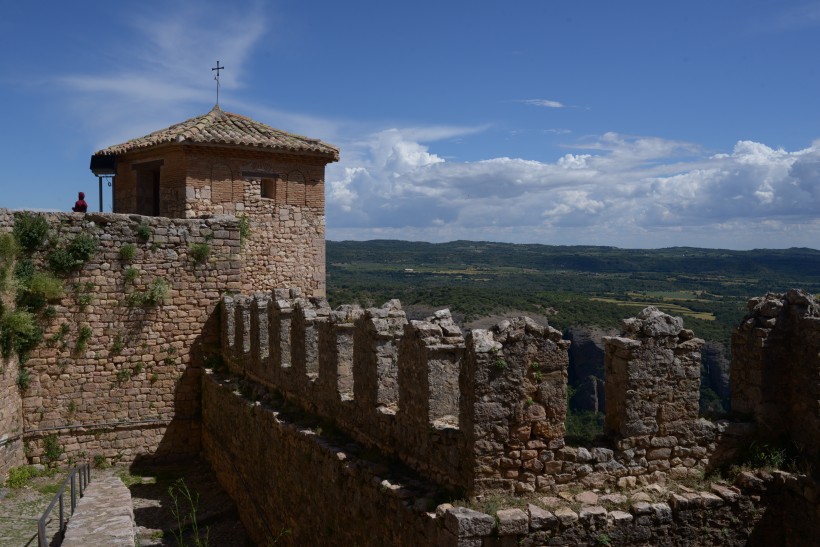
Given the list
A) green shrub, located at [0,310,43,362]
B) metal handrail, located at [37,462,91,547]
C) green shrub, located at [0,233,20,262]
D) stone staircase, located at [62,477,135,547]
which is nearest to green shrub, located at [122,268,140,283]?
green shrub, located at [0,310,43,362]

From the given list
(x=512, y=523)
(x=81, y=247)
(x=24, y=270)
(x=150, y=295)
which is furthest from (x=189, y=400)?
(x=512, y=523)

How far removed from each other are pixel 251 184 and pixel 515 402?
10744 millimetres

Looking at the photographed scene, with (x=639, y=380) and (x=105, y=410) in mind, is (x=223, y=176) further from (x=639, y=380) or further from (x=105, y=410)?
(x=639, y=380)

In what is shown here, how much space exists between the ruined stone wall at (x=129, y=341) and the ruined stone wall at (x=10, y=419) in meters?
0.21

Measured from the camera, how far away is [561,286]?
229 feet

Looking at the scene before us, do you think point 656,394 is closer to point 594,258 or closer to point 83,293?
point 83,293

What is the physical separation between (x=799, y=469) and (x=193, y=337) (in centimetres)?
1027

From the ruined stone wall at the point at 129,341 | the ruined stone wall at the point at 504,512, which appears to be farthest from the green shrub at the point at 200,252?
the ruined stone wall at the point at 504,512

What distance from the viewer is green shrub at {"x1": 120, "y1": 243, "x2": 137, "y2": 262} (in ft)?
43.6

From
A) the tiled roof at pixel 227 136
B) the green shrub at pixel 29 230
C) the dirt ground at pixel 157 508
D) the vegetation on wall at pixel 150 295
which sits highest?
the tiled roof at pixel 227 136

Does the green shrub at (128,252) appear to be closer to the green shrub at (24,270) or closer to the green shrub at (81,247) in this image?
the green shrub at (81,247)

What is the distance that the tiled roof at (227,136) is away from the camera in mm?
15273

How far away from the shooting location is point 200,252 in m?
13.8

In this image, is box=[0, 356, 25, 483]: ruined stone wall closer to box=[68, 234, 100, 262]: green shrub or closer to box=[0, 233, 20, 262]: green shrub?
box=[0, 233, 20, 262]: green shrub
